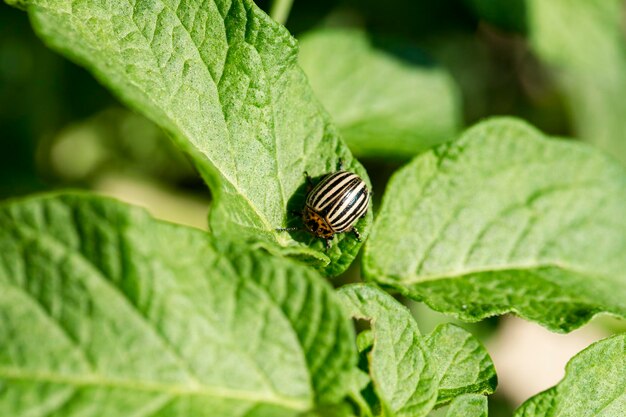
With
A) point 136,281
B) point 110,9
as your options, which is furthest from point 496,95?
point 136,281

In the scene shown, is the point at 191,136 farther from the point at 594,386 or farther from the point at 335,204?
the point at 594,386

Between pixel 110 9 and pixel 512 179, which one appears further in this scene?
pixel 512 179

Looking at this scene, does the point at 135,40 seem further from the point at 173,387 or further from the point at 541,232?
the point at 541,232

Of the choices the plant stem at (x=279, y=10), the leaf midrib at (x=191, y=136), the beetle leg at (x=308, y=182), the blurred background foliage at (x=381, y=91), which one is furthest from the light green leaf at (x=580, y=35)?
the leaf midrib at (x=191, y=136)

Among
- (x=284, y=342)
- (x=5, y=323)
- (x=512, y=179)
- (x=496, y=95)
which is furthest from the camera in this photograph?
(x=496, y=95)

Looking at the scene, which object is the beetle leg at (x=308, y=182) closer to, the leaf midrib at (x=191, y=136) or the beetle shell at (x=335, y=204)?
the beetle shell at (x=335, y=204)

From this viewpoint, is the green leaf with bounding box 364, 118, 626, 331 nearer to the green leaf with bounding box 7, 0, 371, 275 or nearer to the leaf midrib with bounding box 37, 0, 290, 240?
the green leaf with bounding box 7, 0, 371, 275
